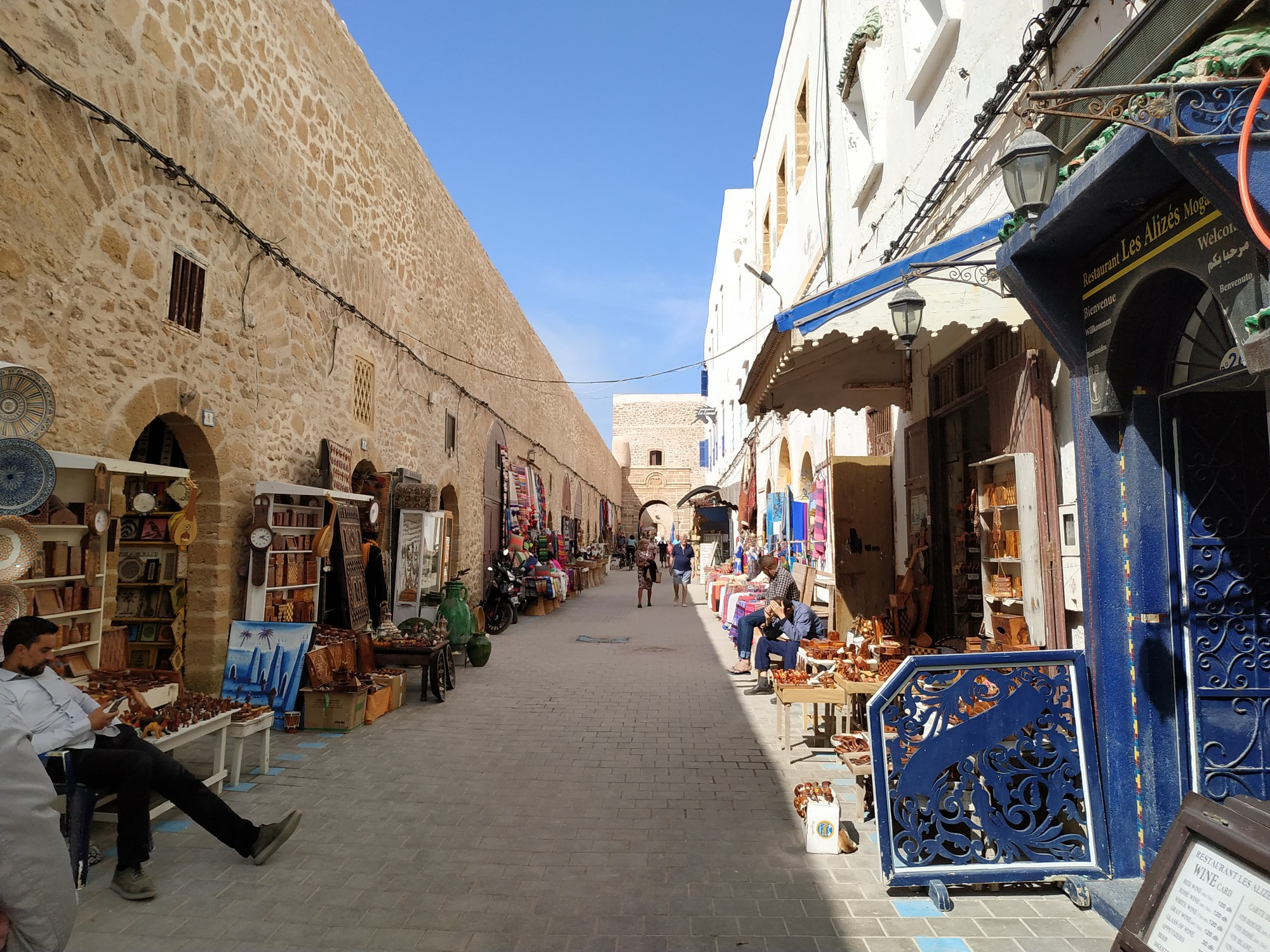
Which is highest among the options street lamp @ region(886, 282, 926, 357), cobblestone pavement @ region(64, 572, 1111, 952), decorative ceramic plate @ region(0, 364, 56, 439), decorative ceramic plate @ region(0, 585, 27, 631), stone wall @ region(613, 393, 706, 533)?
stone wall @ region(613, 393, 706, 533)

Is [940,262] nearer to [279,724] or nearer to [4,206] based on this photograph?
[4,206]

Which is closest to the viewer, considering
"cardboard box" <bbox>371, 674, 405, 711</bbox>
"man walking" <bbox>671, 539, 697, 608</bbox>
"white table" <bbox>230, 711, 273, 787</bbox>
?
"white table" <bbox>230, 711, 273, 787</bbox>

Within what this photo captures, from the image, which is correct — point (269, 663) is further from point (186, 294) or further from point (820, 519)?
point (820, 519)

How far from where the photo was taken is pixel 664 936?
117 inches

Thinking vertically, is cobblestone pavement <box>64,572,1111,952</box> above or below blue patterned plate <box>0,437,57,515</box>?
below

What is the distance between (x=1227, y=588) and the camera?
301 centimetres

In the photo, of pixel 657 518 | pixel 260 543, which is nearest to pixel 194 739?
pixel 260 543

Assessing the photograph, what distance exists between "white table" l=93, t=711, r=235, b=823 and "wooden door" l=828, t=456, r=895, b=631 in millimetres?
5699

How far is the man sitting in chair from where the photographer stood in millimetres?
3271

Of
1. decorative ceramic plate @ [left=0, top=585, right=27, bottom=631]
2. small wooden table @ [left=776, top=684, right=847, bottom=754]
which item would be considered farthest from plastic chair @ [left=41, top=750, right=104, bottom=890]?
small wooden table @ [left=776, top=684, right=847, bottom=754]

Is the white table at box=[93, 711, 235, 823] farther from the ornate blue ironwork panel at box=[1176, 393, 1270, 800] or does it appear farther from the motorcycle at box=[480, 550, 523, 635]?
the motorcycle at box=[480, 550, 523, 635]

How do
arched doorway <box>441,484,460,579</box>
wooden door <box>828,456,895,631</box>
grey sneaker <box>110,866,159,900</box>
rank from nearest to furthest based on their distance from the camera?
1. grey sneaker <box>110,866,159,900</box>
2. wooden door <box>828,456,895,631</box>
3. arched doorway <box>441,484,460,579</box>

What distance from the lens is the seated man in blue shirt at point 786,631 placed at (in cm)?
736

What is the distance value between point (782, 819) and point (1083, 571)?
208 centimetres
